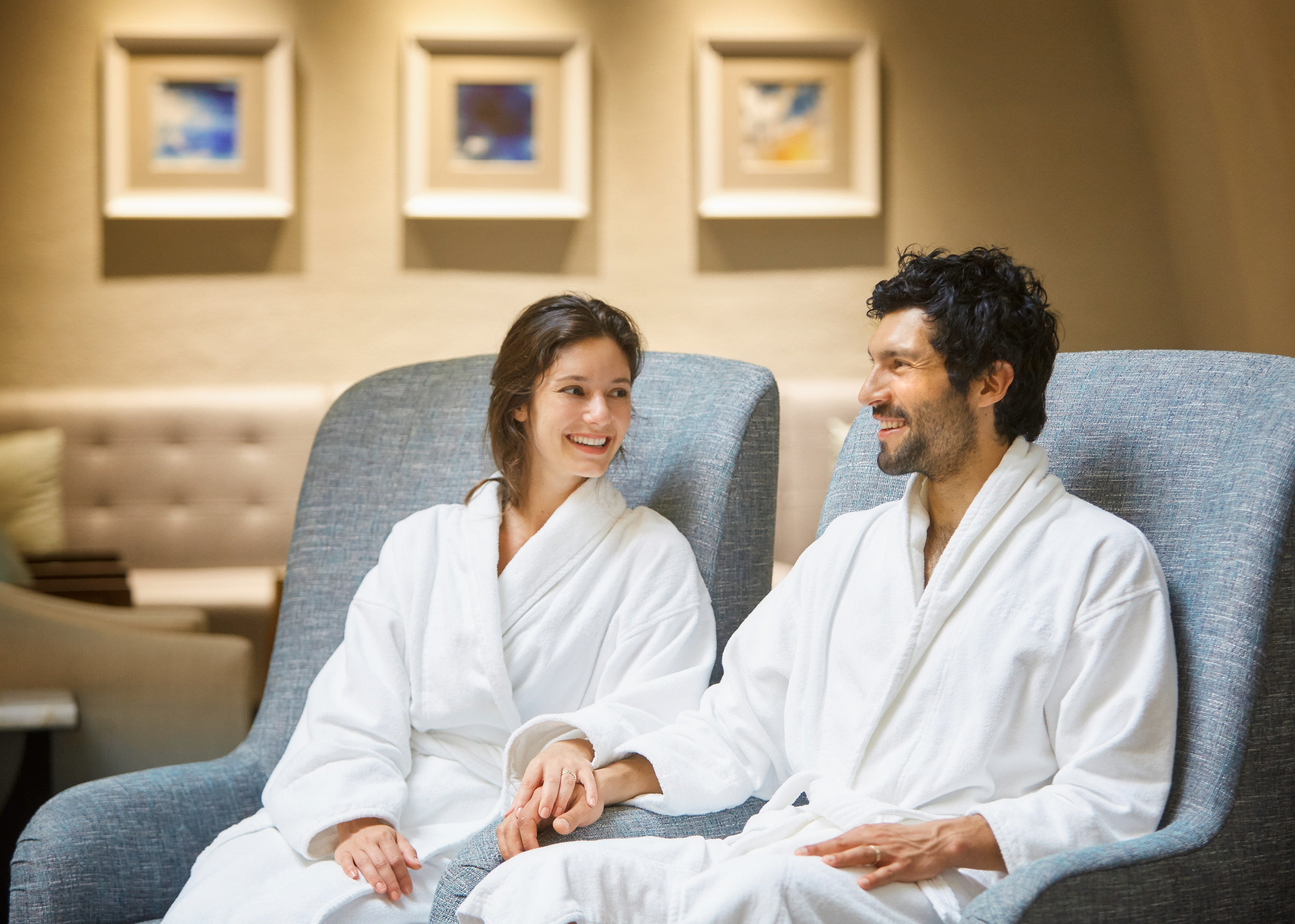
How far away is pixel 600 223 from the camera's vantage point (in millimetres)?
3727

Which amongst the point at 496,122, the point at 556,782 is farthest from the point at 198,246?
the point at 556,782

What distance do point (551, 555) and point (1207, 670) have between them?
870 mm

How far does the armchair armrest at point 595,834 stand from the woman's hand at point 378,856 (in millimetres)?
88

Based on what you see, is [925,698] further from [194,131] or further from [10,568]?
[194,131]

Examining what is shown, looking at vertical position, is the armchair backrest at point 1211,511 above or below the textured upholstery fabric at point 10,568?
above

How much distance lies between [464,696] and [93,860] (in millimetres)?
500

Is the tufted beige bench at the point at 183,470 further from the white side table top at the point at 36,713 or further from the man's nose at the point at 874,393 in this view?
the man's nose at the point at 874,393

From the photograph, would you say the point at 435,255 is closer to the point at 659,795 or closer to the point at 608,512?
the point at 608,512

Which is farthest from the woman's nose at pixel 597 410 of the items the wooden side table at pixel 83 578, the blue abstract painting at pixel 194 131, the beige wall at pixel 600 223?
the blue abstract painting at pixel 194 131

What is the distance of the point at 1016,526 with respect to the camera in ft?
4.47

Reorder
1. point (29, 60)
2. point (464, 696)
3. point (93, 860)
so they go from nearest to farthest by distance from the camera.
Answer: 1. point (93, 860)
2. point (464, 696)
3. point (29, 60)

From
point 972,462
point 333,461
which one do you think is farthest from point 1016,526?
point 333,461

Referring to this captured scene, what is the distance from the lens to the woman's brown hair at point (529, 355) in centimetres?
172

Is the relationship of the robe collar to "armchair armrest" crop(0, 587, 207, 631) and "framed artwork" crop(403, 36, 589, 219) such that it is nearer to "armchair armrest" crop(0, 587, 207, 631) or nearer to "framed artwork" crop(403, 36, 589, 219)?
"armchair armrest" crop(0, 587, 207, 631)
